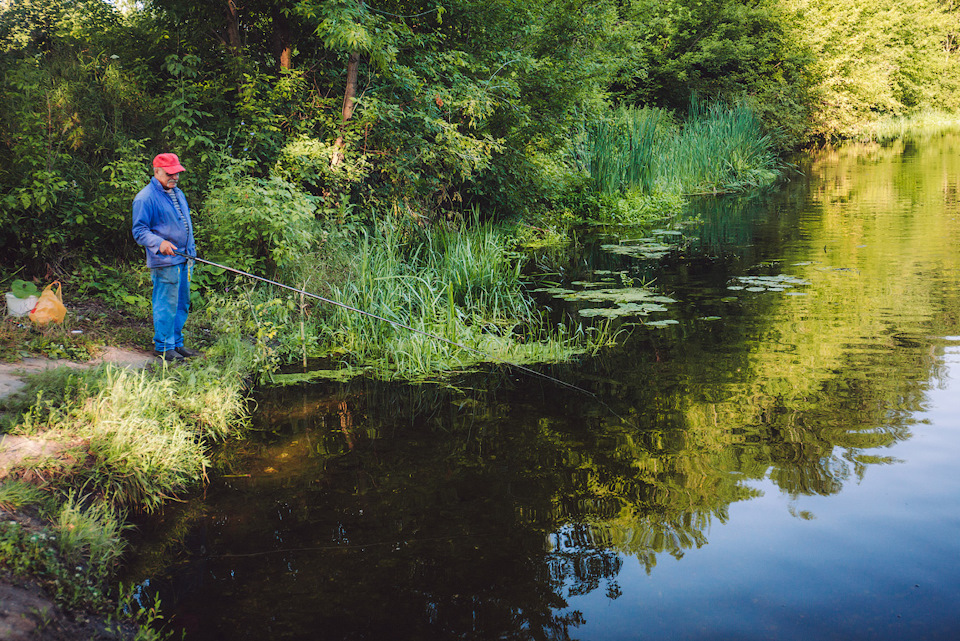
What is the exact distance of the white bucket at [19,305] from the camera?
6664 millimetres

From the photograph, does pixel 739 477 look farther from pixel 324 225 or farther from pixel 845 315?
pixel 324 225

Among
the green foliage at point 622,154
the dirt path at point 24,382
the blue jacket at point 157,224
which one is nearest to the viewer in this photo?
the dirt path at point 24,382

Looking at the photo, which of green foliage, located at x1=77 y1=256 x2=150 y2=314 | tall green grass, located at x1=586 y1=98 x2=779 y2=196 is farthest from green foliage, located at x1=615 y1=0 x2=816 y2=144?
green foliage, located at x1=77 y1=256 x2=150 y2=314

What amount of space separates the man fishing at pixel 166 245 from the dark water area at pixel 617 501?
1.00m

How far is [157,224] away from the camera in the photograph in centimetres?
626

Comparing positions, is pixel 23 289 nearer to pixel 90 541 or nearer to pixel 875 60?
pixel 90 541

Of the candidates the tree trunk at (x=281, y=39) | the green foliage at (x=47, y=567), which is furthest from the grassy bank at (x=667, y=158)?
the green foliage at (x=47, y=567)

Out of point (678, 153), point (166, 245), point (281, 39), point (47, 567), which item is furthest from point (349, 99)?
point (678, 153)

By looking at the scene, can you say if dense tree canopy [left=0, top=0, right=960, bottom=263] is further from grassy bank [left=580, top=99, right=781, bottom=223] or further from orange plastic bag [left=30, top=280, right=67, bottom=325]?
grassy bank [left=580, top=99, right=781, bottom=223]

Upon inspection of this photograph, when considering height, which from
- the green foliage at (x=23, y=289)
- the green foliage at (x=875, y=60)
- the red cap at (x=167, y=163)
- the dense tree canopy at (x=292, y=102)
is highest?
the green foliage at (x=875, y=60)

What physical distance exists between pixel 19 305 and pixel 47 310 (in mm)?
301

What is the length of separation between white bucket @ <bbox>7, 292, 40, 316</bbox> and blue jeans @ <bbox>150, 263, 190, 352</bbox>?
4.09 feet

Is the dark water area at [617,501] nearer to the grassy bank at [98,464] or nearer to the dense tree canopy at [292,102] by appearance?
the grassy bank at [98,464]

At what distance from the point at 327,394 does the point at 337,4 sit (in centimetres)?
443
